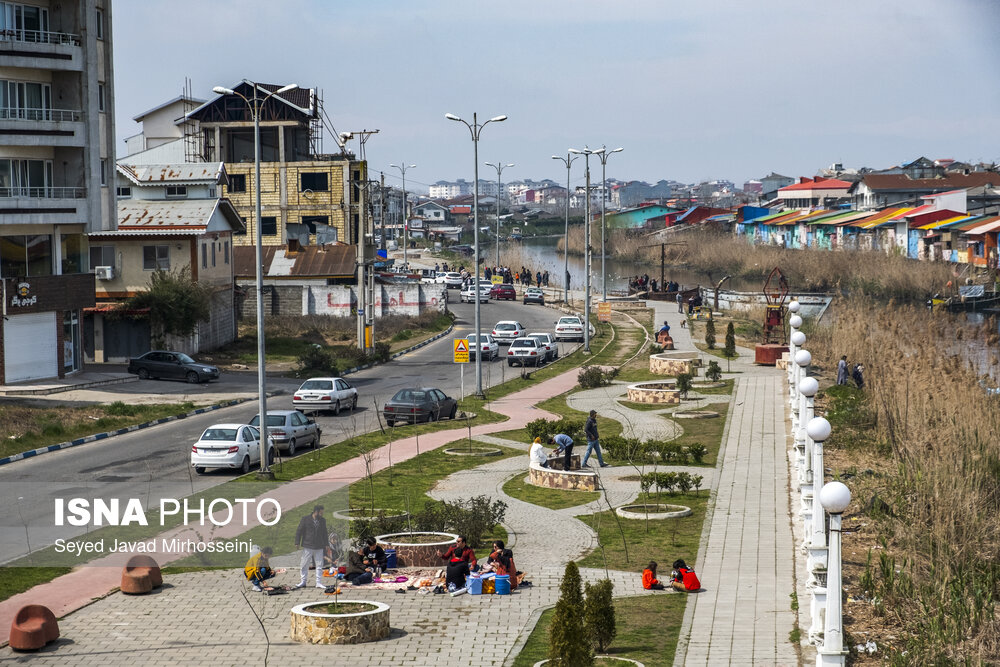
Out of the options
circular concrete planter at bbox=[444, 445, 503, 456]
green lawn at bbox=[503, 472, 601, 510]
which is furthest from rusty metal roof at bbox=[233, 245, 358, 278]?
green lawn at bbox=[503, 472, 601, 510]

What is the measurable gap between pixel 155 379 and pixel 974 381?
29.4 m

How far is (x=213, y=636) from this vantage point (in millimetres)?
15469

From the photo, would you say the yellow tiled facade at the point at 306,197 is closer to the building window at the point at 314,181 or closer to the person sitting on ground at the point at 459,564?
the building window at the point at 314,181

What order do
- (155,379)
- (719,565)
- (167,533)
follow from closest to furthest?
(719,565) < (167,533) < (155,379)

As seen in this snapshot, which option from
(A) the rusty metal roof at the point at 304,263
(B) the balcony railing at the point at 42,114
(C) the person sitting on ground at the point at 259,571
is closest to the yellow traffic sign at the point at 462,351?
(B) the balcony railing at the point at 42,114

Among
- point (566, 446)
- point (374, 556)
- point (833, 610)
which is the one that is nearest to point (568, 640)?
point (833, 610)

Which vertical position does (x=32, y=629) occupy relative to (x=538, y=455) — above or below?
below

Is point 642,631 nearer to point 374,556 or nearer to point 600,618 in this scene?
point 600,618

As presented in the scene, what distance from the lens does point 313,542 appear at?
17.6m

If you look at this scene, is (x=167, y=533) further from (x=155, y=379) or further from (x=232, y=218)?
(x=232, y=218)

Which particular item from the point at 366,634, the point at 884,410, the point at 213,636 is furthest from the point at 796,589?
the point at 884,410

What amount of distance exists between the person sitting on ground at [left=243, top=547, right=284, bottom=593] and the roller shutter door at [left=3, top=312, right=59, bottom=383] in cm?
2594

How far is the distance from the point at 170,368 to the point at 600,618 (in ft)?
106

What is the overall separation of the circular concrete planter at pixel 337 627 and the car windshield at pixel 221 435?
40.5 feet
